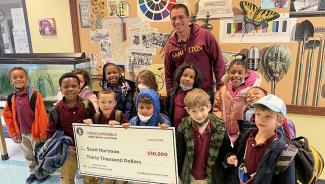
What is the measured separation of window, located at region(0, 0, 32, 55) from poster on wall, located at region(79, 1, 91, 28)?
975 millimetres

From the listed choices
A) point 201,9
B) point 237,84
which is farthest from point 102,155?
point 201,9

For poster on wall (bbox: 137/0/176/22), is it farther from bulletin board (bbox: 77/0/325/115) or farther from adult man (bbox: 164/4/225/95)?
adult man (bbox: 164/4/225/95)

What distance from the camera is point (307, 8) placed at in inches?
99.7

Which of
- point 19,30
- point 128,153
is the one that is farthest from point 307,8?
point 19,30

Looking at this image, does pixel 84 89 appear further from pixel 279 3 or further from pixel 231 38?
pixel 279 3

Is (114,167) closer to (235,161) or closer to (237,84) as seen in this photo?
(235,161)

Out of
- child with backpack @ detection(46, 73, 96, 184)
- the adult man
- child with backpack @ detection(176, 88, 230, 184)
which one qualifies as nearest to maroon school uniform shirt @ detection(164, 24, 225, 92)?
the adult man

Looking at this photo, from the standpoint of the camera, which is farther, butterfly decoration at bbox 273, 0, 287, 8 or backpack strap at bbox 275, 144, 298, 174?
butterfly decoration at bbox 273, 0, 287, 8

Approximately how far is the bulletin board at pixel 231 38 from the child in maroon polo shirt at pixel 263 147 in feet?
4.51

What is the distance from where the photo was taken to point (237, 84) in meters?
2.20

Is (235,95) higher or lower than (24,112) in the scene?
higher

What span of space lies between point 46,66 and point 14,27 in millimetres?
1191

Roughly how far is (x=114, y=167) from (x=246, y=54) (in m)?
1.77

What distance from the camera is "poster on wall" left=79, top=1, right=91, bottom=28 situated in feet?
10.9
